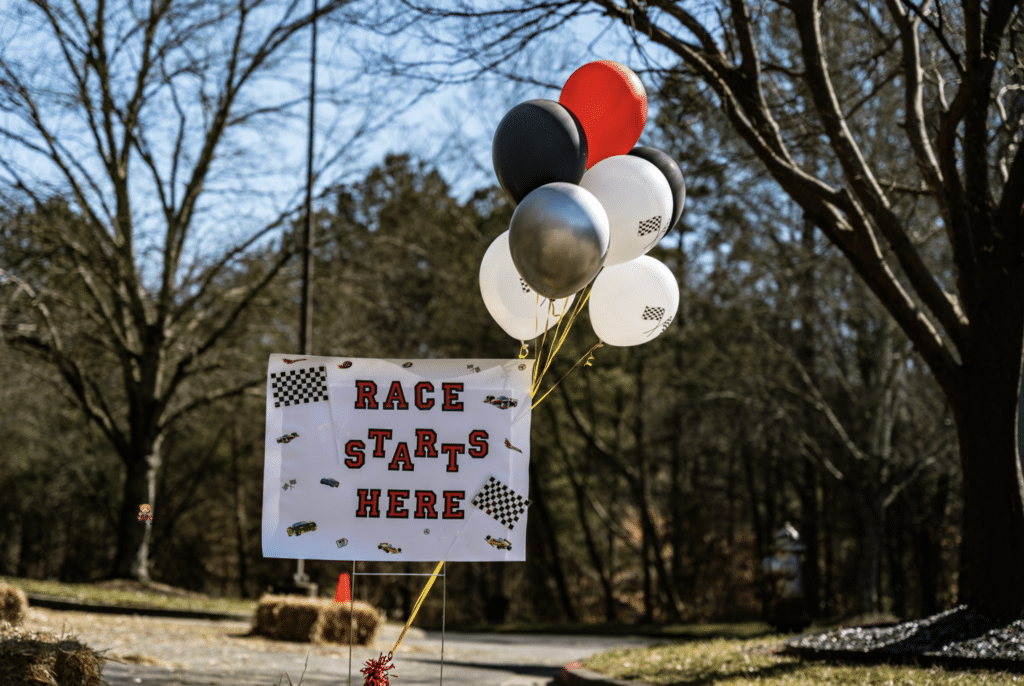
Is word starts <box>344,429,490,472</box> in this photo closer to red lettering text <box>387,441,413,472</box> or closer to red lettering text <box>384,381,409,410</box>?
red lettering text <box>387,441,413,472</box>

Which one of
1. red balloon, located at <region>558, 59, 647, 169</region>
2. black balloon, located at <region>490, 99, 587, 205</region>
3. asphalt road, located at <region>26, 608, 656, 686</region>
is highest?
red balloon, located at <region>558, 59, 647, 169</region>

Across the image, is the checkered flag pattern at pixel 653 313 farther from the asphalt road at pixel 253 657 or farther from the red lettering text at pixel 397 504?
the asphalt road at pixel 253 657

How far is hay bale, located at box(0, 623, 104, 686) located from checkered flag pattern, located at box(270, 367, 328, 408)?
2.11 m

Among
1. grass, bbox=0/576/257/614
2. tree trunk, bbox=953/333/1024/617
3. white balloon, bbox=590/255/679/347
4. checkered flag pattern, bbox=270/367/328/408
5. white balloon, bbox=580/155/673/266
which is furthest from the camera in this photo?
grass, bbox=0/576/257/614

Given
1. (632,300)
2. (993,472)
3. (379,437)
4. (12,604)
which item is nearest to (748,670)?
(993,472)

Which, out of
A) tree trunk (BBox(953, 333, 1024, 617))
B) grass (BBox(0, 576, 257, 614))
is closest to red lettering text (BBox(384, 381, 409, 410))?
A: tree trunk (BBox(953, 333, 1024, 617))

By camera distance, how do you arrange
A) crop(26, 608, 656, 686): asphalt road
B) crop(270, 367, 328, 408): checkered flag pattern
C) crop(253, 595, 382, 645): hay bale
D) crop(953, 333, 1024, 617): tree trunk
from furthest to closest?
crop(253, 595, 382, 645): hay bale < crop(26, 608, 656, 686): asphalt road < crop(953, 333, 1024, 617): tree trunk < crop(270, 367, 328, 408): checkered flag pattern

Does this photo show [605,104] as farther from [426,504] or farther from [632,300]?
[426,504]

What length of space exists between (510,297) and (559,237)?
1353 mm

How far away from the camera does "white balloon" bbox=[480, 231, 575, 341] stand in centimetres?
611

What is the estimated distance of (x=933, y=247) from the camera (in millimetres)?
18250

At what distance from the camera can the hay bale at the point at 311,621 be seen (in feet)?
37.7

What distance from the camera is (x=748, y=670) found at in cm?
801

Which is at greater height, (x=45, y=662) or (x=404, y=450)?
(x=404, y=450)
